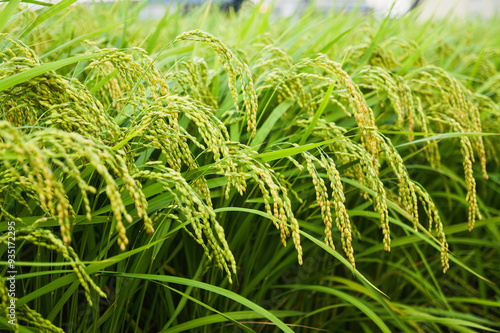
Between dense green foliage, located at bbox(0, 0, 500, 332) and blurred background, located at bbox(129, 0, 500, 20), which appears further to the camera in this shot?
blurred background, located at bbox(129, 0, 500, 20)

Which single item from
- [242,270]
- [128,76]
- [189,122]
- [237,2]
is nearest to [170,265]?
[242,270]

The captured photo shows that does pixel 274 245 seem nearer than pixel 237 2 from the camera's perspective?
Yes

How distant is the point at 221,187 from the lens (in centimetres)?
155

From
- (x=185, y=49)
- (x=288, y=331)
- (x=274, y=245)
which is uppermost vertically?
(x=185, y=49)

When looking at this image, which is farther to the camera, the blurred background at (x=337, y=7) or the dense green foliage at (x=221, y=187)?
the blurred background at (x=337, y=7)

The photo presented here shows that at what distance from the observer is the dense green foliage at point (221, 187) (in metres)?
0.98

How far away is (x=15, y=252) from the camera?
1129 millimetres

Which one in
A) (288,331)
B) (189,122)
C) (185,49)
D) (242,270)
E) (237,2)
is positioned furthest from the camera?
(237,2)

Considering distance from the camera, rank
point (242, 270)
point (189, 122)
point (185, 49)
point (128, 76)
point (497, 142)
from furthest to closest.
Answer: point (497, 142) < point (185, 49) < point (242, 270) < point (189, 122) < point (128, 76)

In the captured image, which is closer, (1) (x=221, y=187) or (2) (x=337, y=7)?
(1) (x=221, y=187)

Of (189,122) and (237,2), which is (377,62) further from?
(237,2)

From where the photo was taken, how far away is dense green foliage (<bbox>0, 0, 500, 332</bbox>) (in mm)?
978

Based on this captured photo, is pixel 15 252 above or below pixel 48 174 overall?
below

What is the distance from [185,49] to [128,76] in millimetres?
827
